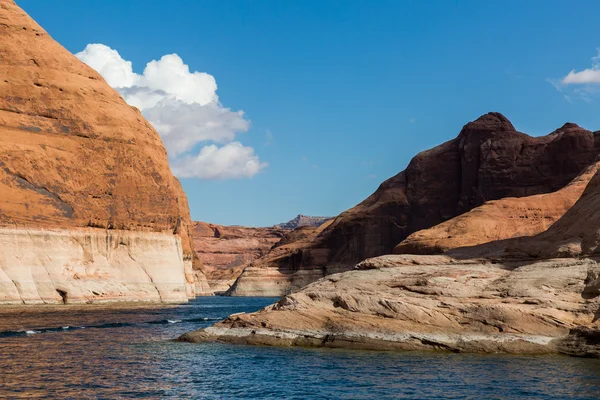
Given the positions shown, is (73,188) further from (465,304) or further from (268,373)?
(268,373)

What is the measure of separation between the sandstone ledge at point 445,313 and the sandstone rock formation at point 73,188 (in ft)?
110

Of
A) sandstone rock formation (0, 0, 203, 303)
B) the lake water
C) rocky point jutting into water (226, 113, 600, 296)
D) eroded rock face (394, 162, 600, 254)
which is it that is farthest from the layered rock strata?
rocky point jutting into water (226, 113, 600, 296)

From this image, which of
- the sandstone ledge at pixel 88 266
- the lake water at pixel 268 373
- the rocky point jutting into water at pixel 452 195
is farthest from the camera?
the rocky point jutting into water at pixel 452 195

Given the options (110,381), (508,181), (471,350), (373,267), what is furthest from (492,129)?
(110,381)

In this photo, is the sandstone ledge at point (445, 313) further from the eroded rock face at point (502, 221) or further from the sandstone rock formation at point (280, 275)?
the sandstone rock formation at point (280, 275)

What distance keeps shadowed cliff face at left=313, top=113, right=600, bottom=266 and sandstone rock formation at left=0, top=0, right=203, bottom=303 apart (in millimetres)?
58154

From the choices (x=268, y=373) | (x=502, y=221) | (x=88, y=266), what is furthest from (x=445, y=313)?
(x=502, y=221)

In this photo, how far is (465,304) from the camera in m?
30.4

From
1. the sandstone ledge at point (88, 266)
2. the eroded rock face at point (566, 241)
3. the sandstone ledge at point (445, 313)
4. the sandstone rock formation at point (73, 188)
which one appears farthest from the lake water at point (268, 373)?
the sandstone rock formation at point (73, 188)

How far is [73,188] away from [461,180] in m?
78.4

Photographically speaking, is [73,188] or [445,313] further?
[73,188]

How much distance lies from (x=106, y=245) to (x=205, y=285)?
99.2m

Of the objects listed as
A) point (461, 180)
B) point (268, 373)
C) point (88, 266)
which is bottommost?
point (268, 373)

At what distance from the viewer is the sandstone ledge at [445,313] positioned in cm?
2880
